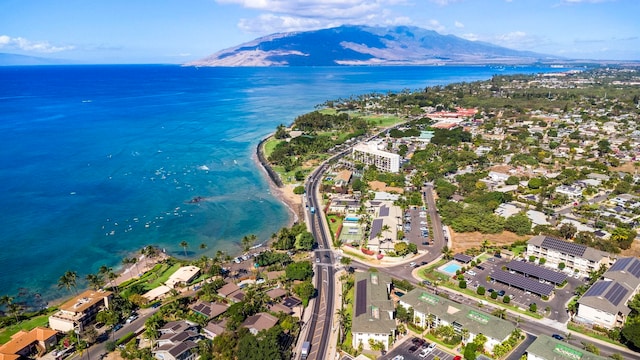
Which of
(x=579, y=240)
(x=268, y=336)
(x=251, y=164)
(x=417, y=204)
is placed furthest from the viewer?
(x=251, y=164)

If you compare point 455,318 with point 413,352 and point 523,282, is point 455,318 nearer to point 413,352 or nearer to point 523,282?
point 413,352

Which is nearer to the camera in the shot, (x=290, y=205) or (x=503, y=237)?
(x=503, y=237)

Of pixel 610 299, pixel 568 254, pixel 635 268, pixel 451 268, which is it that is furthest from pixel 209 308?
pixel 635 268

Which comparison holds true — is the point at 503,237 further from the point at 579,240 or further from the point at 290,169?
the point at 290,169

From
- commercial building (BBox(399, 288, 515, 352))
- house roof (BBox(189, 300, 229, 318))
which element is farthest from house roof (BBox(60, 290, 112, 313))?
commercial building (BBox(399, 288, 515, 352))

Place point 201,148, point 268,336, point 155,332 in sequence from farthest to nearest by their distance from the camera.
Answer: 1. point 201,148
2. point 155,332
3. point 268,336

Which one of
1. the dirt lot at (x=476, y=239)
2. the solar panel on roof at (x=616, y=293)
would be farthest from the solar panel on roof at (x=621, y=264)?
Result: the dirt lot at (x=476, y=239)

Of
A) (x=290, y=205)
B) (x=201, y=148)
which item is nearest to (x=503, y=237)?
(x=290, y=205)

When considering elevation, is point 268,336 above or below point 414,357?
above
